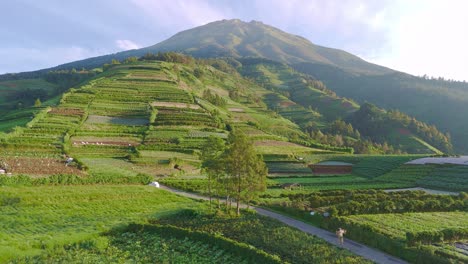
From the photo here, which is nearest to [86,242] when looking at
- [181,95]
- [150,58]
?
[181,95]

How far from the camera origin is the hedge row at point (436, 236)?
3043 centimetres

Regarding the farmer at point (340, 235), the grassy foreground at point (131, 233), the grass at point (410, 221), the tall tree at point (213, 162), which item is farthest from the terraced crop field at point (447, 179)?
the tall tree at point (213, 162)

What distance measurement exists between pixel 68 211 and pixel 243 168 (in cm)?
1851

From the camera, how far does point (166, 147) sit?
77188 mm

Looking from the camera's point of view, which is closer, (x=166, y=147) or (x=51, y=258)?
(x=51, y=258)

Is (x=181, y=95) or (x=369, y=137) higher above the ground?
(x=181, y=95)

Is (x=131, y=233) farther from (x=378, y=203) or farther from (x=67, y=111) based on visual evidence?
(x=67, y=111)

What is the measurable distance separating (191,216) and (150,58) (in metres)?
156

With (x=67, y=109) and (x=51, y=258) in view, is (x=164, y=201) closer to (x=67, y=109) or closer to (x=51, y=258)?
(x=51, y=258)

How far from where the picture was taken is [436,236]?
3158 cm

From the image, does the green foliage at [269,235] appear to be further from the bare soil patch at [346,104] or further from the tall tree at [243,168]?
the bare soil patch at [346,104]

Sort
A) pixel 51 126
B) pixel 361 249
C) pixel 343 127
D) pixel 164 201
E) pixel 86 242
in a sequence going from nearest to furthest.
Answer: pixel 86 242
pixel 361 249
pixel 164 201
pixel 51 126
pixel 343 127

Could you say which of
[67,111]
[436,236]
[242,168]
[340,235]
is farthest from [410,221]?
[67,111]

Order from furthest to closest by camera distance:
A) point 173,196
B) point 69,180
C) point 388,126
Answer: point 388,126 < point 173,196 < point 69,180
